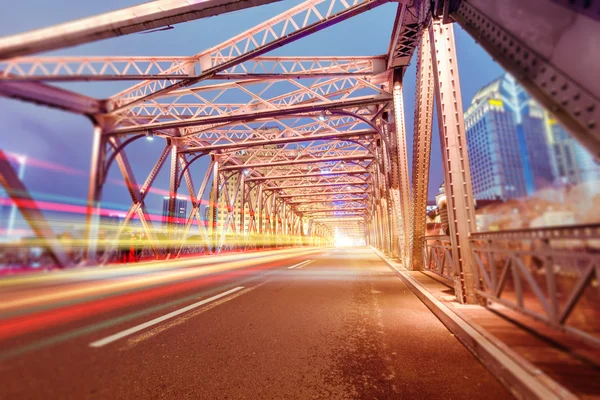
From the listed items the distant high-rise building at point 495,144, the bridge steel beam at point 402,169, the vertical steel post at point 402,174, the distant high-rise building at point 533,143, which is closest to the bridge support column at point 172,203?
the bridge steel beam at point 402,169

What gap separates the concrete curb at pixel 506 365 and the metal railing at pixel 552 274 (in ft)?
1.81

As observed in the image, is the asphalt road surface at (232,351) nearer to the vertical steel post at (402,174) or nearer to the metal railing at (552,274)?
the metal railing at (552,274)

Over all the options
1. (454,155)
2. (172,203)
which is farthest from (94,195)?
(454,155)

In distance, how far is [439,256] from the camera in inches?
326

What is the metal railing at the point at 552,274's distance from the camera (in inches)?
94.4

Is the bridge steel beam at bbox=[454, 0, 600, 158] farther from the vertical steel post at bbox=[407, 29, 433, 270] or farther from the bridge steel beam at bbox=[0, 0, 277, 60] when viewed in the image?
the bridge steel beam at bbox=[0, 0, 277, 60]

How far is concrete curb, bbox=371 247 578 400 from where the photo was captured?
199 centimetres

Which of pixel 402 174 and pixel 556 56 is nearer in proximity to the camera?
pixel 556 56

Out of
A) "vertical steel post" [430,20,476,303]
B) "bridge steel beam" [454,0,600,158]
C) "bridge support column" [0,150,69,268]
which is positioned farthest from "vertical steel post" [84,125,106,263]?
"bridge steel beam" [454,0,600,158]

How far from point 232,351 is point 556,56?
4.33m

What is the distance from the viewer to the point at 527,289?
3.38 metres

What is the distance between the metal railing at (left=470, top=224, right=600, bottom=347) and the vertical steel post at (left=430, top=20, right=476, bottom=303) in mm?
613

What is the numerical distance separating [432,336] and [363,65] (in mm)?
12446

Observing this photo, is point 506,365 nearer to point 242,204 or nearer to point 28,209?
point 28,209
